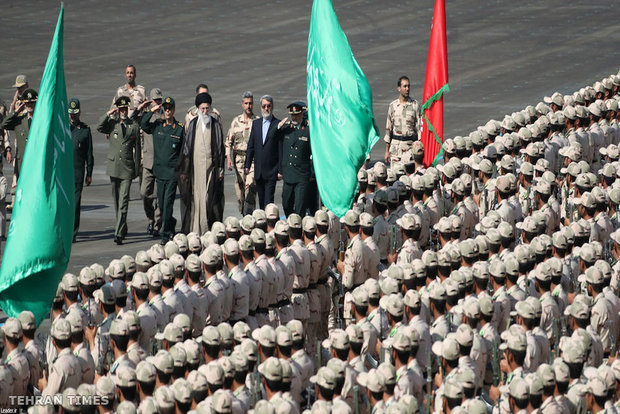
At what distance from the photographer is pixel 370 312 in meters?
10.8

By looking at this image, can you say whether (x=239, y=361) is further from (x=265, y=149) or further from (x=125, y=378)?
(x=265, y=149)

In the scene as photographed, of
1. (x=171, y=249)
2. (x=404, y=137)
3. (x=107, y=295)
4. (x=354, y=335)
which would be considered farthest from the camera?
(x=404, y=137)

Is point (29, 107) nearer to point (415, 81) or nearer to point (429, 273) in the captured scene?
point (429, 273)

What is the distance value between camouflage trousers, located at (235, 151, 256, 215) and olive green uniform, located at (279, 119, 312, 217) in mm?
802

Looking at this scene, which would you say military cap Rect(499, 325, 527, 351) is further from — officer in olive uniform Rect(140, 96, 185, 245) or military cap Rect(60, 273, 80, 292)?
officer in olive uniform Rect(140, 96, 185, 245)

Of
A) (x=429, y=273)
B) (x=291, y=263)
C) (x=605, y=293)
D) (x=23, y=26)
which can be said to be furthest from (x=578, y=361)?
(x=23, y=26)

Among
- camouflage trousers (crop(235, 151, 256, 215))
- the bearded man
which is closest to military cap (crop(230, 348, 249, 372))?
the bearded man

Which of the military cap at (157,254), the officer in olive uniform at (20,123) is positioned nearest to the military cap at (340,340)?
the military cap at (157,254)

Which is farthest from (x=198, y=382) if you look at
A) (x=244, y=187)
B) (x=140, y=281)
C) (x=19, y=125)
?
(x=19, y=125)

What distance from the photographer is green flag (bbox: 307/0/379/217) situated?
1320cm

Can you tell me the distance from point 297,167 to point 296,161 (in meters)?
0.07

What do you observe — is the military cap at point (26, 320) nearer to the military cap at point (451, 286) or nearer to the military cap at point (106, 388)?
the military cap at point (106, 388)

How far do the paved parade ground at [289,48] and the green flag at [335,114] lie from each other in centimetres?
873

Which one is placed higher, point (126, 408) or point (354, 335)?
point (126, 408)
